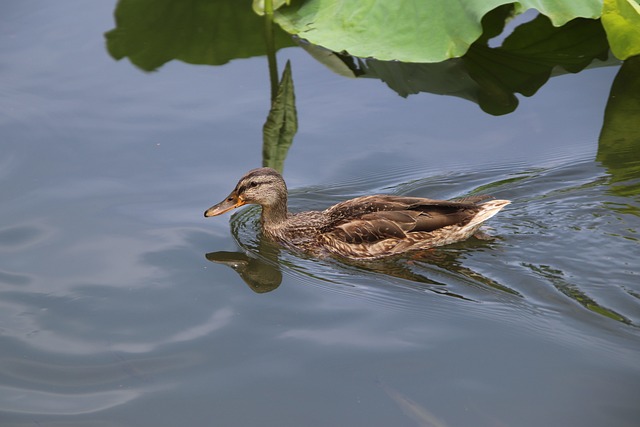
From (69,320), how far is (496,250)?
3499 millimetres

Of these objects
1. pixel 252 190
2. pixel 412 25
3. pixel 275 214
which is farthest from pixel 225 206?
pixel 412 25

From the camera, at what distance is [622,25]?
31.7ft

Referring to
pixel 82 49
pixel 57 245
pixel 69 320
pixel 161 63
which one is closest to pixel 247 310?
pixel 69 320

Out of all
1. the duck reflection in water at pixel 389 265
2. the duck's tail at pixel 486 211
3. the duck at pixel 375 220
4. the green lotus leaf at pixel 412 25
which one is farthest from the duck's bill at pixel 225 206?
the green lotus leaf at pixel 412 25

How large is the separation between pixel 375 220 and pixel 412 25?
95.5 inches

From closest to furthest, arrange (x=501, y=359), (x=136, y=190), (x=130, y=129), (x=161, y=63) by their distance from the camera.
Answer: (x=501, y=359), (x=136, y=190), (x=130, y=129), (x=161, y=63)

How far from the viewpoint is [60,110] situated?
1013cm

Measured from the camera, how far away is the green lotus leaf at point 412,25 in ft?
31.1

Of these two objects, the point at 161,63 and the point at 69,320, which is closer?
the point at 69,320

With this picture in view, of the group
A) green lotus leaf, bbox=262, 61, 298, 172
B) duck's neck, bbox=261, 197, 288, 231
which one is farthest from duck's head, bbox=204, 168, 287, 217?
green lotus leaf, bbox=262, 61, 298, 172

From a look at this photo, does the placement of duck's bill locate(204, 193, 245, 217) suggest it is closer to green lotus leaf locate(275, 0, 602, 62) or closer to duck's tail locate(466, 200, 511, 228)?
duck's tail locate(466, 200, 511, 228)

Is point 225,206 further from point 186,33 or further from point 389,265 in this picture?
point 186,33

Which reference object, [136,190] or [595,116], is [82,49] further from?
[595,116]

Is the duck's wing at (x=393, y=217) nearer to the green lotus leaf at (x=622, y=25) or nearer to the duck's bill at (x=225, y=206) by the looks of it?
the duck's bill at (x=225, y=206)
